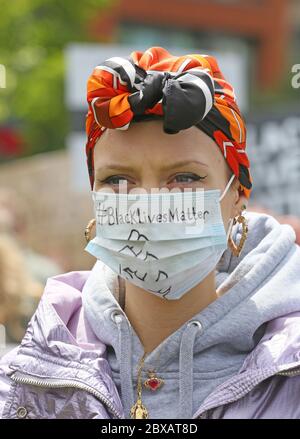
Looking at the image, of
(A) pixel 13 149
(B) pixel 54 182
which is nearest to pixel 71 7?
(A) pixel 13 149

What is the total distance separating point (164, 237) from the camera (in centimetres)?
237

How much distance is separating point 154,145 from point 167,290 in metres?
0.39

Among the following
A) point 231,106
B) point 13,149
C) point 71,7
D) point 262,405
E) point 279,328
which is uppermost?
point 71,7

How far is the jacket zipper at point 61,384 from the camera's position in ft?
7.50

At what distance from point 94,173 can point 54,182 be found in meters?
6.87

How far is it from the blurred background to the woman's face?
1160 millimetres

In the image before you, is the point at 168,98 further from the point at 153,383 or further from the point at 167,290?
the point at 153,383

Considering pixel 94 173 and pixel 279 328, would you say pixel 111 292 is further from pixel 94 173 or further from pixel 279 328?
pixel 279 328

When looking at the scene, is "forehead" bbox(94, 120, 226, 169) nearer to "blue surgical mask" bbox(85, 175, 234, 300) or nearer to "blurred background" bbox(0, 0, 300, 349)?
"blue surgical mask" bbox(85, 175, 234, 300)

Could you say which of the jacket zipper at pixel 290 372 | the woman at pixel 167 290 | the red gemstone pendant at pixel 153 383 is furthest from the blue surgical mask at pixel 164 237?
the jacket zipper at pixel 290 372

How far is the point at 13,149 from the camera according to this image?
24938mm

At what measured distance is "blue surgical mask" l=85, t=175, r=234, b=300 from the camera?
2355 mm

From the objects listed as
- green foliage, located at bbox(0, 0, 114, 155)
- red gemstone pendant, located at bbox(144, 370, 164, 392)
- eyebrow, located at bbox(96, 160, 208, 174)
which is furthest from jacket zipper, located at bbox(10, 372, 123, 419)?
green foliage, located at bbox(0, 0, 114, 155)

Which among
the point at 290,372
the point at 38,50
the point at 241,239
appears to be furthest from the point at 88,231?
the point at 38,50
